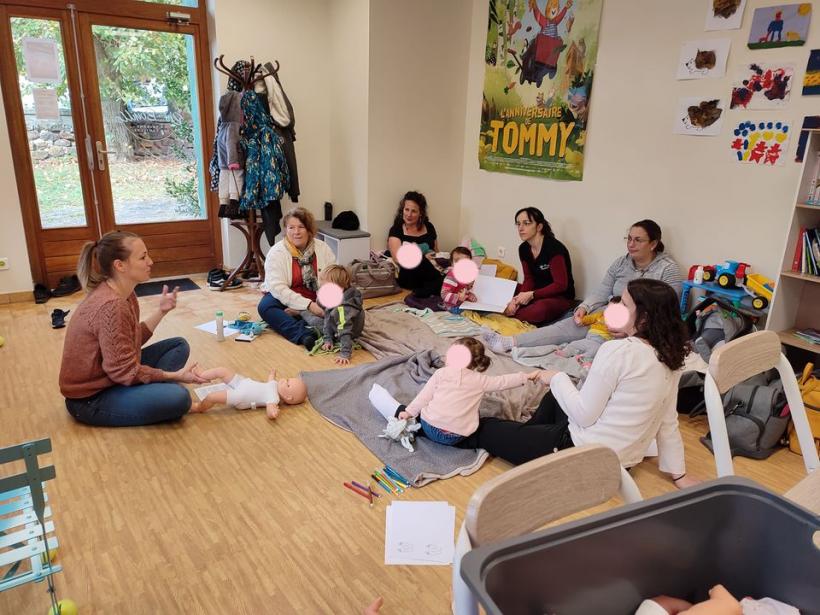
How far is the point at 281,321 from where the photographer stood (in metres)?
3.90

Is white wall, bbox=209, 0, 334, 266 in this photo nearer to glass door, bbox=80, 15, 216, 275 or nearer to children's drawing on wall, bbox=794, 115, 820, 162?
glass door, bbox=80, 15, 216, 275

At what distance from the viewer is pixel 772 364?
1.67 meters

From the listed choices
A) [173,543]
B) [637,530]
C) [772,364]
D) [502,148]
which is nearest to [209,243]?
[502,148]

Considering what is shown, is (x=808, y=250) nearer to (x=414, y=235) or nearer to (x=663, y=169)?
(x=663, y=169)

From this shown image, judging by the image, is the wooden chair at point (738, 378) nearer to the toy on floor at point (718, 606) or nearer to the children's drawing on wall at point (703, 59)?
the toy on floor at point (718, 606)

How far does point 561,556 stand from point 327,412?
219 cm

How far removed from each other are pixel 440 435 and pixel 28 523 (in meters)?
1.52

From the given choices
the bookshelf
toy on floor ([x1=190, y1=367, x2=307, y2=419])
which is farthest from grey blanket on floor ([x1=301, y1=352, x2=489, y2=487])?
the bookshelf

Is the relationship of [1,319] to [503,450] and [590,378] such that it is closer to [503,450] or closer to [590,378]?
[503,450]

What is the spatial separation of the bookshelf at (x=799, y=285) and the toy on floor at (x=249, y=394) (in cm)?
239

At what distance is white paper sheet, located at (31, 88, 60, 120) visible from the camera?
438cm

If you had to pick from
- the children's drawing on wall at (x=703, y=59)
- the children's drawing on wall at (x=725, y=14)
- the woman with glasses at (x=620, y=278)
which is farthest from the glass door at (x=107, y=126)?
the children's drawing on wall at (x=725, y=14)

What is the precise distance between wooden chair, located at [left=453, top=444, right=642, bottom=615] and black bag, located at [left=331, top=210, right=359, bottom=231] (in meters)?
4.28

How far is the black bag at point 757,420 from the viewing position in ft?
8.67
